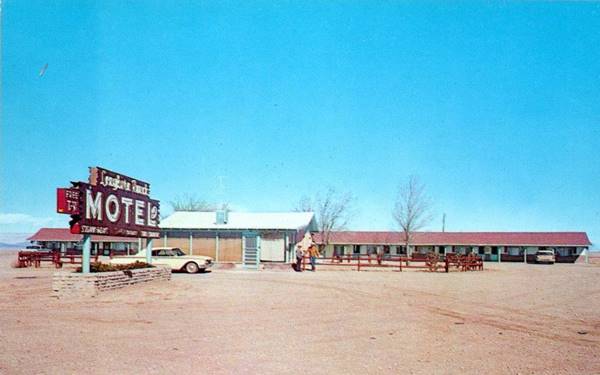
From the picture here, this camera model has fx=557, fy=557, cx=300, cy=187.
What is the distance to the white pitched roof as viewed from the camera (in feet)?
111

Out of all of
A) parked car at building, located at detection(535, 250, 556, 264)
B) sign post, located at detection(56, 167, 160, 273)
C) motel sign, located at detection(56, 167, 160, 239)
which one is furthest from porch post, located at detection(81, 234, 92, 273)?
parked car at building, located at detection(535, 250, 556, 264)

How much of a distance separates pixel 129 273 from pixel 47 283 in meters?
3.50

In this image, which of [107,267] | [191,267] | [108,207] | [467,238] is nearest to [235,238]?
[191,267]

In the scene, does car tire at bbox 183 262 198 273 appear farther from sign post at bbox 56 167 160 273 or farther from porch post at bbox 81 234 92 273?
porch post at bbox 81 234 92 273

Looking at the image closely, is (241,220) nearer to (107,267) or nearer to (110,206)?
(110,206)

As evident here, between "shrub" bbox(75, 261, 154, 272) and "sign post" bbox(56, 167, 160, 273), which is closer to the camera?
"sign post" bbox(56, 167, 160, 273)

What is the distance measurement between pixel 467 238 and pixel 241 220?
32535 millimetres

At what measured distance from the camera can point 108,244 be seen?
2377 inches

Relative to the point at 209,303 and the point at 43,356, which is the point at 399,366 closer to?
the point at 43,356

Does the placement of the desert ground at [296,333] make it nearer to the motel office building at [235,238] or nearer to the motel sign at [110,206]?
the motel sign at [110,206]

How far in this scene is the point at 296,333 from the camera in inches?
389

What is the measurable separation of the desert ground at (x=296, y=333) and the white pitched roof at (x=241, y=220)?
17.0 meters

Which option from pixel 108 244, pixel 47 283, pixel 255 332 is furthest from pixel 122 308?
pixel 108 244

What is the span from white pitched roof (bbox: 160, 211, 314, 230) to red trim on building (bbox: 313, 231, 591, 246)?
79.8 feet
